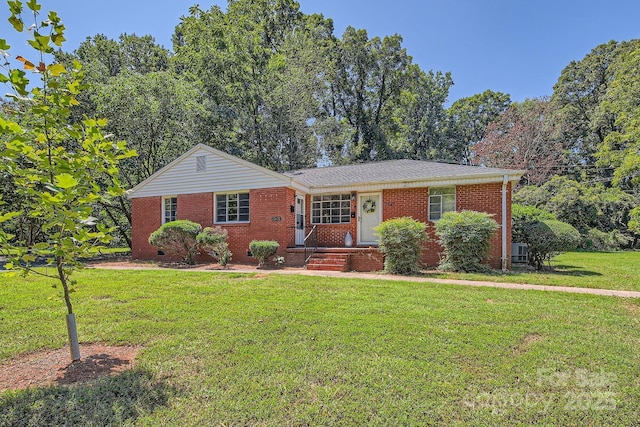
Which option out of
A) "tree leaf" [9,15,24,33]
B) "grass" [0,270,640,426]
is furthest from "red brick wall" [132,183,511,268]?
"tree leaf" [9,15,24,33]

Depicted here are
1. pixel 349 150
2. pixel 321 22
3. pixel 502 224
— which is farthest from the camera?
pixel 321 22

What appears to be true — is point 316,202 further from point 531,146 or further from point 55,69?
point 531,146

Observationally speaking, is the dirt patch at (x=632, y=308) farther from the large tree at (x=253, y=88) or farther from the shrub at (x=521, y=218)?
the large tree at (x=253, y=88)

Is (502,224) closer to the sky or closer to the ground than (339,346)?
closer to the sky

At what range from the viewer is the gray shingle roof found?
10875 millimetres

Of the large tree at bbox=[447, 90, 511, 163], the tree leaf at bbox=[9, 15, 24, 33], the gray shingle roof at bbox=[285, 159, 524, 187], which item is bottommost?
the tree leaf at bbox=[9, 15, 24, 33]

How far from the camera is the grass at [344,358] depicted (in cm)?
259

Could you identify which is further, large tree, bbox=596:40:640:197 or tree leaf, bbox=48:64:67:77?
large tree, bbox=596:40:640:197

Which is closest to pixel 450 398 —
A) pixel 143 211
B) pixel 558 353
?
pixel 558 353

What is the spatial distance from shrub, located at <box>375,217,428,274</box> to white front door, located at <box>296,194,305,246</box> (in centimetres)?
424

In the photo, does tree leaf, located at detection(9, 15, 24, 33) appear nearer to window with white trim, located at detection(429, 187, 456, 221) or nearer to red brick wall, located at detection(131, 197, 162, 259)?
window with white trim, located at detection(429, 187, 456, 221)

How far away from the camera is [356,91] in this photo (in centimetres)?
3020

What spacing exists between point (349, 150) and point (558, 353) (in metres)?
24.1

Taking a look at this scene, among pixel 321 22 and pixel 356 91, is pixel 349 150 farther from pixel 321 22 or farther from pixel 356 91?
pixel 321 22
